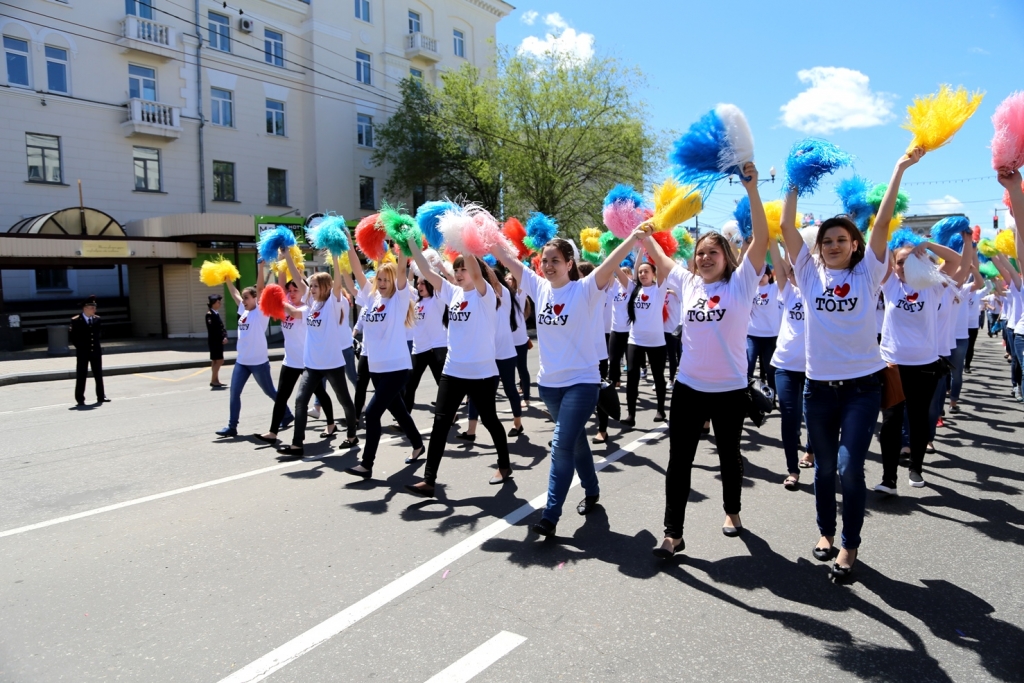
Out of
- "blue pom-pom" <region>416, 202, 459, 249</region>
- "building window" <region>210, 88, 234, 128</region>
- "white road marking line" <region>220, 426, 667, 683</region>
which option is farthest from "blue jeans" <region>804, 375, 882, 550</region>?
"building window" <region>210, 88, 234, 128</region>

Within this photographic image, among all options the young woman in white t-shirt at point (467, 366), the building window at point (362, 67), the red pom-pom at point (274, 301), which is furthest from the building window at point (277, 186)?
the young woman in white t-shirt at point (467, 366)

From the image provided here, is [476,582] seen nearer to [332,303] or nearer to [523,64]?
[332,303]

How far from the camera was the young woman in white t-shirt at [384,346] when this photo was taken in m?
5.96

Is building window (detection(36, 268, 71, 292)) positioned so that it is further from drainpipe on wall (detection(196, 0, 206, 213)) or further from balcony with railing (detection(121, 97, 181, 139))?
balcony with railing (detection(121, 97, 181, 139))

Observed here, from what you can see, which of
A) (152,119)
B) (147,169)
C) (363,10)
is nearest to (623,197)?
(152,119)

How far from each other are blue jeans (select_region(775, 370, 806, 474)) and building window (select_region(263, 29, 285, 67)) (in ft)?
90.7

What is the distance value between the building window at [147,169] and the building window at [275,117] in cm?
495

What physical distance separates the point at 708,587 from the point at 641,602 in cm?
43

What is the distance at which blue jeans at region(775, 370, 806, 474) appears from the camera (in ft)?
18.3

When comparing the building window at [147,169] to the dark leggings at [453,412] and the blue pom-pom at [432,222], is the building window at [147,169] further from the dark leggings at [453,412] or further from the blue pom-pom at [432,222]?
the dark leggings at [453,412]

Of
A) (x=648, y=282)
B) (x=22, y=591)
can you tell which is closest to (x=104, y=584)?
(x=22, y=591)

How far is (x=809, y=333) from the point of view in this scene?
4.02m

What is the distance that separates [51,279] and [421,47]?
18.9 m

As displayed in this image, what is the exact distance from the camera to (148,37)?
938 inches
